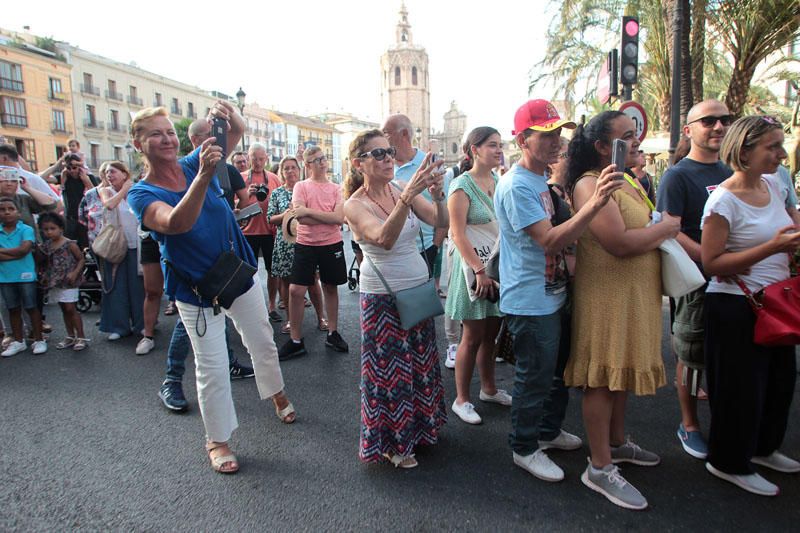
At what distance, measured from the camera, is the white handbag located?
91.5 inches

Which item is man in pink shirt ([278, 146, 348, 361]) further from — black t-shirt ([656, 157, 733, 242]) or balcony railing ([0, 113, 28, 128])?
balcony railing ([0, 113, 28, 128])

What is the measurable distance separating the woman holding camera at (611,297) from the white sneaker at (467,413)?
36.5 inches

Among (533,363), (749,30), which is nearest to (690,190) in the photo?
(533,363)

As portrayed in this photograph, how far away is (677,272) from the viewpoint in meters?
2.36

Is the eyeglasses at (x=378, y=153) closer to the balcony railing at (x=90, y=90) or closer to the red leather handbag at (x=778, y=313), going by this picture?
the red leather handbag at (x=778, y=313)

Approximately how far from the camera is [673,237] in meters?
2.37

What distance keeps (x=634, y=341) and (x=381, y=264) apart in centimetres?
135

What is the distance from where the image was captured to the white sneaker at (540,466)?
8.91 ft

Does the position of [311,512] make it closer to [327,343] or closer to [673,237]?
[673,237]

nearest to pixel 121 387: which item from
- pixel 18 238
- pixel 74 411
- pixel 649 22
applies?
pixel 74 411

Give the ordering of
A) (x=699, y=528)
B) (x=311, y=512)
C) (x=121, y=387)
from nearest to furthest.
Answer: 1. (x=699, y=528)
2. (x=311, y=512)
3. (x=121, y=387)

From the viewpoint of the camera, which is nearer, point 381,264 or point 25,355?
point 381,264

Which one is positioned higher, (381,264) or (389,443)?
(381,264)

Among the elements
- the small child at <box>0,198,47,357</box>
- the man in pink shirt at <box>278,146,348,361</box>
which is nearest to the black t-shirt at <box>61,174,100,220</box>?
the small child at <box>0,198,47,357</box>
